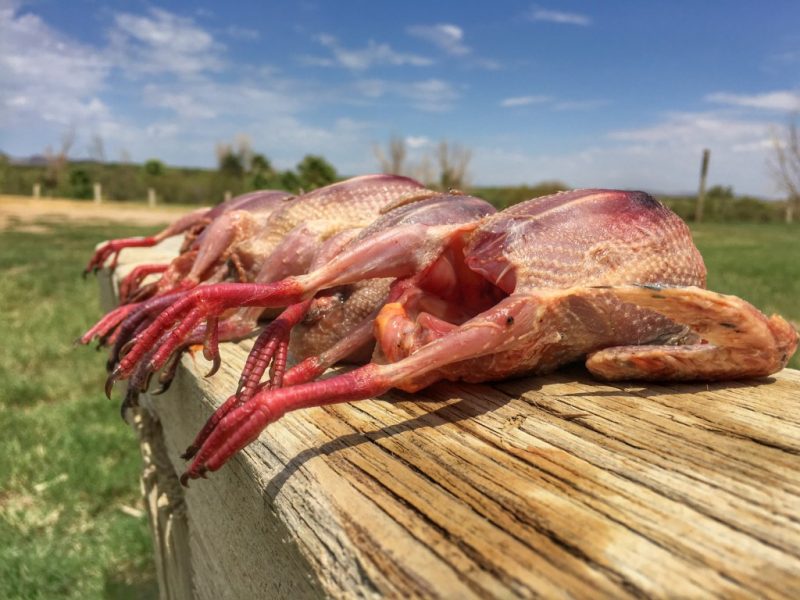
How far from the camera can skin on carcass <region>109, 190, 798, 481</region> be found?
1103 mm

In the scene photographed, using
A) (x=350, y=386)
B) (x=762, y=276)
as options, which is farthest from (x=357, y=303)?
(x=762, y=276)

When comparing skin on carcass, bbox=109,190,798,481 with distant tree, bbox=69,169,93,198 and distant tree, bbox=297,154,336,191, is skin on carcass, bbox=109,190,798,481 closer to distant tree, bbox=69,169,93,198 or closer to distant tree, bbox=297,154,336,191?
distant tree, bbox=297,154,336,191

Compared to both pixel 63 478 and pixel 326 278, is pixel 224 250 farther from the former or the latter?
pixel 63 478

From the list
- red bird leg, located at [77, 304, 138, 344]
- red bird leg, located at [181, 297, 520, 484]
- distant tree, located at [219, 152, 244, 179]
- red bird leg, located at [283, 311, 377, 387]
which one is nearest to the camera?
red bird leg, located at [181, 297, 520, 484]

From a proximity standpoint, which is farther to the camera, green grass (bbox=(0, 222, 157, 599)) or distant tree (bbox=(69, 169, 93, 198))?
distant tree (bbox=(69, 169, 93, 198))

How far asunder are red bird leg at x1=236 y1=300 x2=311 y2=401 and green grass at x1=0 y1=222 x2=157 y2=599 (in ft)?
7.72

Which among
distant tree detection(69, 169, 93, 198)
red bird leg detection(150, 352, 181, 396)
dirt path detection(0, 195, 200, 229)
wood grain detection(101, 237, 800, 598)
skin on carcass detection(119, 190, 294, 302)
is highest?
distant tree detection(69, 169, 93, 198)

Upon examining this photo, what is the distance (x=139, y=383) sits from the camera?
135 cm

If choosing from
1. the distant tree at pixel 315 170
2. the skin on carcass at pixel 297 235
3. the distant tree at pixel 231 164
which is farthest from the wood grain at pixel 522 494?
the distant tree at pixel 231 164

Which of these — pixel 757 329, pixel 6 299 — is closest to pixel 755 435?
pixel 757 329

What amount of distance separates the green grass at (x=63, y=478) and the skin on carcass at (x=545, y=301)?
7.52 ft

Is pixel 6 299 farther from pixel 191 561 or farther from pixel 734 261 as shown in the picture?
pixel 734 261

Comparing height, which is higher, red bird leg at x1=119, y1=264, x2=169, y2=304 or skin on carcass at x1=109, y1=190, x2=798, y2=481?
skin on carcass at x1=109, y1=190, x2=798, y2=481

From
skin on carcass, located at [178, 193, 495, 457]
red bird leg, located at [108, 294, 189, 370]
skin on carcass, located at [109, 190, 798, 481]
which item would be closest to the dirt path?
red bird leg, located at [108, 294, 189, 370]
